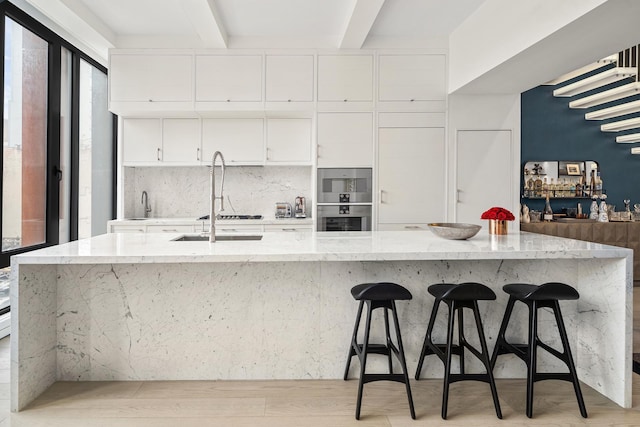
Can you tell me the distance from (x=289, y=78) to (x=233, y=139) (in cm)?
89

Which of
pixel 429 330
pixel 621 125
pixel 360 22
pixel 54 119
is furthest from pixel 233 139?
pixel 621 125

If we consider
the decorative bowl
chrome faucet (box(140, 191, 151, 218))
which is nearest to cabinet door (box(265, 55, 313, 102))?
chrome faucet (box(140, 191, 151, 218))

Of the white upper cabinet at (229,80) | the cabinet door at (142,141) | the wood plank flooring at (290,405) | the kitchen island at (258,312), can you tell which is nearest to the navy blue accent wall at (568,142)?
the kitchen island at (258,312)

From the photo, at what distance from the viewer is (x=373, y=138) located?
4672 millimetres

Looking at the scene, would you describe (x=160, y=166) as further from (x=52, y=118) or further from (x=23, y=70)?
(x=23, y=70)

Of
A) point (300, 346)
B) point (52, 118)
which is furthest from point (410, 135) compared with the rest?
point (52, 118)

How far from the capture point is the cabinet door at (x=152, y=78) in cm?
462

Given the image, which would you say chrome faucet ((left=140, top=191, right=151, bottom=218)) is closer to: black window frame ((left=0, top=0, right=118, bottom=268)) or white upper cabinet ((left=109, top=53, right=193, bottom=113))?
black window frame ((left=0, top=0, right=118, bottom=268))

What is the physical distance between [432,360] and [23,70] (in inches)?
157

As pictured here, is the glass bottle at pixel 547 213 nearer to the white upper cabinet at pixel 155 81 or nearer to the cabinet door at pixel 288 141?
the cabinet door at pixel 288 141

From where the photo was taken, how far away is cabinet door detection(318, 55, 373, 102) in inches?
183

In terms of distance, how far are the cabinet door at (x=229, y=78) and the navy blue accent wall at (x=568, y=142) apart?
3.47 m

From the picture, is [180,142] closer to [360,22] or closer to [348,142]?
[348,142]

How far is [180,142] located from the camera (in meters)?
4.83
